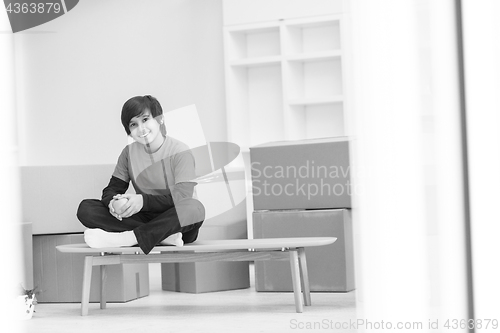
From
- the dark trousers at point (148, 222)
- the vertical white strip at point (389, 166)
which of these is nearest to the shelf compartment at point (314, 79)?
the dark trousers at point (148, 222)

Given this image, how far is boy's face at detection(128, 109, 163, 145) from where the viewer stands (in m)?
2.74

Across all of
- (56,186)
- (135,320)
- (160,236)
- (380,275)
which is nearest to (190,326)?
(135,320)

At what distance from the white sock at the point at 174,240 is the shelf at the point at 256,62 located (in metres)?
2.40

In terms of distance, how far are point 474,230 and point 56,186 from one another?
2.48m

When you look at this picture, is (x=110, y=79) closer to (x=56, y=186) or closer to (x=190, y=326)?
(x=56, y=186)

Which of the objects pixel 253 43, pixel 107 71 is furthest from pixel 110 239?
pixel 107 71

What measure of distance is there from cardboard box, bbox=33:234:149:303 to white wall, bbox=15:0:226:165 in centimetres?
222

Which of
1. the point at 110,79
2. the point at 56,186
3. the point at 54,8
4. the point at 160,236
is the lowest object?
the point at 160,236

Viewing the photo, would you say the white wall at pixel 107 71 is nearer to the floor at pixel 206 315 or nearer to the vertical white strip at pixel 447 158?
the floor at pixel 206 315

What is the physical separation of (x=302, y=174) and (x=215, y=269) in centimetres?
58

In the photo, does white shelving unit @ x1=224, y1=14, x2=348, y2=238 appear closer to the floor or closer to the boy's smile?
the floor

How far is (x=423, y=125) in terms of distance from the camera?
789 millimetres

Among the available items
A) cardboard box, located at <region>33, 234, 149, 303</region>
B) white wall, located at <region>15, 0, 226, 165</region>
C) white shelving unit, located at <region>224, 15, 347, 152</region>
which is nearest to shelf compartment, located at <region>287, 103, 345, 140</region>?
white shelving unit, located at <region>224, 15, 347, 152</region>

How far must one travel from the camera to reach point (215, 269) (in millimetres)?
3188
